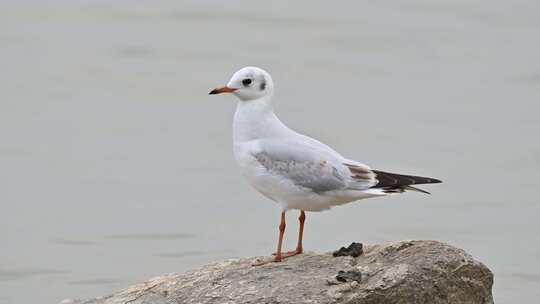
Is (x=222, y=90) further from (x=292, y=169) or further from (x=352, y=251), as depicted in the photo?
(x=352, y=251)

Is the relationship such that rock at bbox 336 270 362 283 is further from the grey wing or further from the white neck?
the white neck

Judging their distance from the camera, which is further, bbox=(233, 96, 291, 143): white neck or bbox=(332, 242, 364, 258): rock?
bbox=(233, 96, 291, 143): white neck

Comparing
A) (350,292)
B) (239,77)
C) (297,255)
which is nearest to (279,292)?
(350,292)

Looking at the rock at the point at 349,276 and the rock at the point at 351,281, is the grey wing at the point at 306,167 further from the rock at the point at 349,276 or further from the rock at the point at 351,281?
the rock at the point at 349,276

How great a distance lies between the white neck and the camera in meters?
8.76

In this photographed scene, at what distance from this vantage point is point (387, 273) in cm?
774

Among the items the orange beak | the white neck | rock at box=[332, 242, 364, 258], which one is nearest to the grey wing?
the white neck

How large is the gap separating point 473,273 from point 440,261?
0.27 m

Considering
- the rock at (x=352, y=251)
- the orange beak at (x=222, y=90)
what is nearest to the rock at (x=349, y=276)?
the rock at (x=352, y=251)

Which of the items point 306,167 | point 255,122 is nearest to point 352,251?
point 306,167

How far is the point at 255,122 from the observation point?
8.77 metres

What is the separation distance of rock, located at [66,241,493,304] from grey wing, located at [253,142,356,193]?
1.62 ft

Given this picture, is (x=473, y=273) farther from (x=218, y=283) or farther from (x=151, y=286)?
(x=151, y=286)

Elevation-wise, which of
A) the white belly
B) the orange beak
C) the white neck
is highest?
the orange beak
